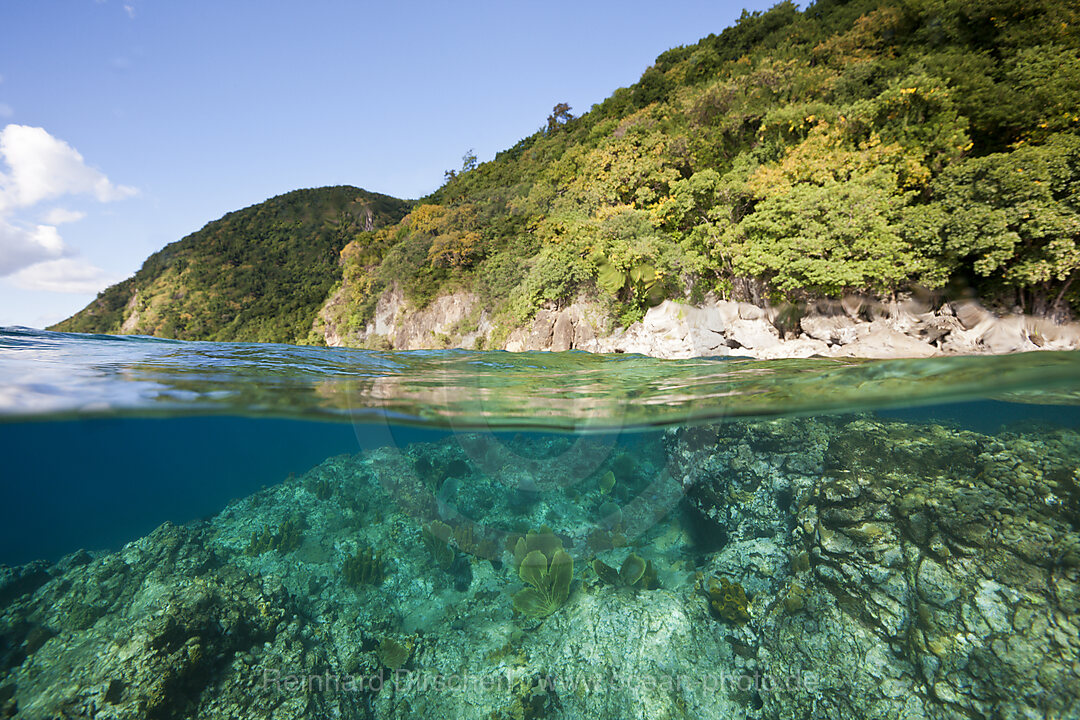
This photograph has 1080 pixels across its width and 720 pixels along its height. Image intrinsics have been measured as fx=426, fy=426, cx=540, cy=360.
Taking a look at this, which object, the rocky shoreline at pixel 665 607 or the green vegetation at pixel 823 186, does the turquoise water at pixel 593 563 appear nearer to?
the rocky shoreline at pixel 665 607

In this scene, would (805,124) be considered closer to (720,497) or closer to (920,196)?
(920,196)

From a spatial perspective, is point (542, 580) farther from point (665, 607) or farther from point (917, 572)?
point (917, 572)

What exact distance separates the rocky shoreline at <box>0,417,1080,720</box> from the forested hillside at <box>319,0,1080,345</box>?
610 centimetres

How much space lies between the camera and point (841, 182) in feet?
48.7

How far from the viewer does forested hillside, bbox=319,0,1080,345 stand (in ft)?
40.0

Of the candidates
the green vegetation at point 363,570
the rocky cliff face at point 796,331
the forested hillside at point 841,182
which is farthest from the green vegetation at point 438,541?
the forested hillside at point 841,182

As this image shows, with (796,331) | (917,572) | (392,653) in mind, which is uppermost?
(796,331)

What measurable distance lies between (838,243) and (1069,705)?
461 inches

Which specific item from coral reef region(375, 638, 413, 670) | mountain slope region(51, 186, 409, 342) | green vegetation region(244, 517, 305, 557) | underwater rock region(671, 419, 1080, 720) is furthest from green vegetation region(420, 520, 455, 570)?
mountain slope region(51, 186, 409, 342)

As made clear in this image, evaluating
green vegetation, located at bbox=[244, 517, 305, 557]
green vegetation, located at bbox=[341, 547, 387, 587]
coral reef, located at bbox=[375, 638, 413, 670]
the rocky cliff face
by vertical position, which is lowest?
coral reef, located at bbox=[375, 638, 413, 670]

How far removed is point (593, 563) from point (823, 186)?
→ 14710mm

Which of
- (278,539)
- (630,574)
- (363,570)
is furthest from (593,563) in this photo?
(278,539)

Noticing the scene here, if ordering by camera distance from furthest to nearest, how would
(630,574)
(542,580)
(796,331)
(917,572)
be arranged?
(796,331), (630,574), (542,580), (917,572)

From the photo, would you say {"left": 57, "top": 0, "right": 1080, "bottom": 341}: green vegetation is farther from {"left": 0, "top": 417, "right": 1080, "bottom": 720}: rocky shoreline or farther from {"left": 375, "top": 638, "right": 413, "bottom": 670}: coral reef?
{"left": 375, "top": 638, "right": 413, "bottom": 670}: coral reef
